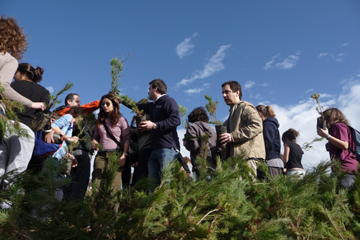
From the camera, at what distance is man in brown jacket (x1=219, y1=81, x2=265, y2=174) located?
126 inches

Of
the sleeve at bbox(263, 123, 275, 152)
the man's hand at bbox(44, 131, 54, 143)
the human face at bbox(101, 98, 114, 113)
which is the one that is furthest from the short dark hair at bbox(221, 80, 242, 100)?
the man's hand at bbox(44, 131, 54, 143)

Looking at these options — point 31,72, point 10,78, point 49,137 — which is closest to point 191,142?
point 49,137

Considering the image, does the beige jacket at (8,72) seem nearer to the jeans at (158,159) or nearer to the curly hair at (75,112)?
the curly hair at (75,112)

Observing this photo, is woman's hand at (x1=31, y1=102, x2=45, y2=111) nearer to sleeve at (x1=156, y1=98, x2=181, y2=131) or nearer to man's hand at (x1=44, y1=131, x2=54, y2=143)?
man's hand at (x1=44, y1=131, x2=54, y2=143)

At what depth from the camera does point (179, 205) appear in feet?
4.84

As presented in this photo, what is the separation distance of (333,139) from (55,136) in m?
3.49

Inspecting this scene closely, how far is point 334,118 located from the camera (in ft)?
12.5

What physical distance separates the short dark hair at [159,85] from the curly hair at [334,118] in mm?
2424

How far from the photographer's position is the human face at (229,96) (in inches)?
147

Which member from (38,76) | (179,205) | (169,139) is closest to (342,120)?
(169,139)

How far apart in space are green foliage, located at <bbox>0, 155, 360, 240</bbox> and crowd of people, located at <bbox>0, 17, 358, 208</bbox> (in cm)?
73

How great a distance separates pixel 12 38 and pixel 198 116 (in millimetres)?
2884

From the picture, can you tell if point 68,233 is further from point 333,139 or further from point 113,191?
point 333,139

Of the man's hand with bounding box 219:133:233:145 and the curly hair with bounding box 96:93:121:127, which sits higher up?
the curly hair with bounding box 96:93:121:127
